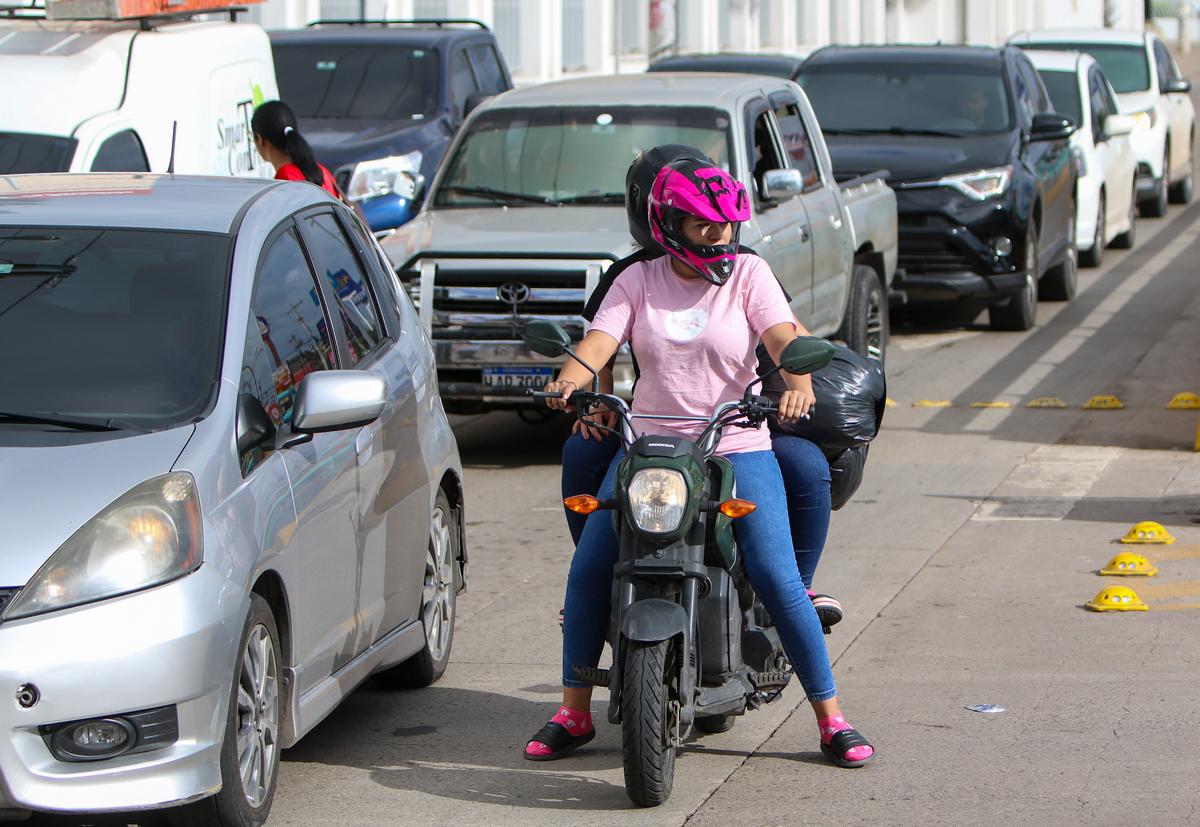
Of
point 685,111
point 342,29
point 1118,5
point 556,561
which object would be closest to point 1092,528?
point 556,561

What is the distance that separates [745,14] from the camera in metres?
38.2

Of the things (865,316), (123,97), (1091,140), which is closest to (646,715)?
(123,97)

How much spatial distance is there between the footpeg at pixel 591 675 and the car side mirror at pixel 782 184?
230 inches

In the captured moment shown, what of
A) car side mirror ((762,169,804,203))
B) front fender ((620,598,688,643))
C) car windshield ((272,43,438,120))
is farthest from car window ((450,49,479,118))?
front fender ((620,598,688,643))

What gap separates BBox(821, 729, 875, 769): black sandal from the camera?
584 centimetres

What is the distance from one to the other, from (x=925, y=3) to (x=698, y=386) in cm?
4800

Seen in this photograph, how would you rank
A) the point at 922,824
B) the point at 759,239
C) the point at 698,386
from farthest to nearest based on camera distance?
1. the point at 759,239
2. the point at 698,386
3. the point at 922,824

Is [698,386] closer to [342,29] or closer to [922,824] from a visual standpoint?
[922,824]

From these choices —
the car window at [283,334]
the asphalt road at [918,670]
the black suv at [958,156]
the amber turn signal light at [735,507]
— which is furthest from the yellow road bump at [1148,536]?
the black suv at [958,156]

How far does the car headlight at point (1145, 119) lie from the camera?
23.4 meters

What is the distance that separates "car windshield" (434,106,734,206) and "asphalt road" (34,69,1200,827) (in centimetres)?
143

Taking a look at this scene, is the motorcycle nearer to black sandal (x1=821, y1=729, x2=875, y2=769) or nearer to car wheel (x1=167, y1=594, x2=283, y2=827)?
black sandal (x1=821, y1=729, x2=875, y2=769)

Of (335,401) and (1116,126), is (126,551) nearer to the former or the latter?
(335,401)

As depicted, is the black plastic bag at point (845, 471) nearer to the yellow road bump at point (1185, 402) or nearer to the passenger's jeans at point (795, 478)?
the passenger's jeans at point (795, 478)
